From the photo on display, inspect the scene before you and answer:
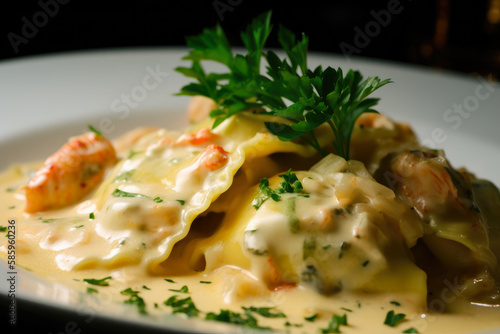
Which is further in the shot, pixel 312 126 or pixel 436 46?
pixel 436 46

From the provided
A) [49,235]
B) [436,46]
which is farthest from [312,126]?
[436,46]

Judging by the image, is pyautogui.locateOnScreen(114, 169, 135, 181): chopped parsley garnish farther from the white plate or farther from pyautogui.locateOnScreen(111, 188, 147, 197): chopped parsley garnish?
the white plate

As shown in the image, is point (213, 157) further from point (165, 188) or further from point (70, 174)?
point (70, 174)

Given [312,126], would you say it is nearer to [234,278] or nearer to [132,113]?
[234,278]

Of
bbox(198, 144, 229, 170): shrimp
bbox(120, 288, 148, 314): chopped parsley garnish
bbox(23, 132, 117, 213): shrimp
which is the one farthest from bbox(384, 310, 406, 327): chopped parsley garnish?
bbox(23, 132, 117, 213): shrimp

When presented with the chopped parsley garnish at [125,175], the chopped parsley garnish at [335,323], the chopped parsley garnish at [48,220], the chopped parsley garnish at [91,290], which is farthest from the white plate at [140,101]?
the chopped parsley garnish at [335,323]

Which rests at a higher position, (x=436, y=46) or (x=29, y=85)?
(x=436, y=46)

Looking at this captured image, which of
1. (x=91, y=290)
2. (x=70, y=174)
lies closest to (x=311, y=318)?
(x=91, y=290)
